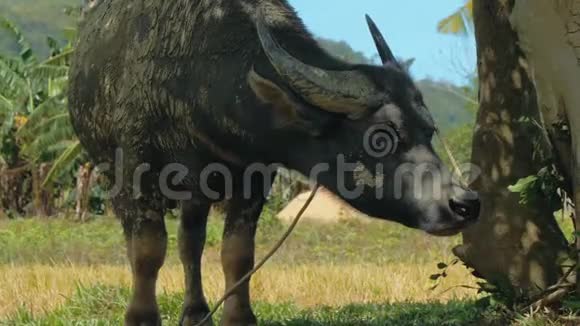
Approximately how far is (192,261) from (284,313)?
28.2 inches

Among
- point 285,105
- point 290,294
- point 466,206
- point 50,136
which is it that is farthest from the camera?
point 50,136

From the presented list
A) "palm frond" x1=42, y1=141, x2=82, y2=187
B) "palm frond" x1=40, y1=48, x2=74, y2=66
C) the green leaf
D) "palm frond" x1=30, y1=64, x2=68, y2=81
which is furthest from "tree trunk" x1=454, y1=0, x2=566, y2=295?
"palm frond" x1=30, y1=64, x2=68, y2=81

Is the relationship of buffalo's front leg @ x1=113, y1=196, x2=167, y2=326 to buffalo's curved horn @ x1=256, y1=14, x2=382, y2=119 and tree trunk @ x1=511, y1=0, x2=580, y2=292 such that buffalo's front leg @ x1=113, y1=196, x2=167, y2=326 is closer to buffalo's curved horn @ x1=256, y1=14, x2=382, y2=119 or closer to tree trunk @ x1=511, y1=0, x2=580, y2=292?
buffalo's curved horn @ x1=256, y1=14, x2=382, y2=119

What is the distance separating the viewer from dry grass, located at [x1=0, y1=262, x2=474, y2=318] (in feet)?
19.3

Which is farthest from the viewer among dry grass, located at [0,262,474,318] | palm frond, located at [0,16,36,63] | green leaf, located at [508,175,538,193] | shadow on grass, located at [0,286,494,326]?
palm frond, located at [0,16,36,63]

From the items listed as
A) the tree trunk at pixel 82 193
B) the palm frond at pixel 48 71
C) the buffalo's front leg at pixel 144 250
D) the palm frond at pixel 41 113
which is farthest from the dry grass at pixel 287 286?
the tree trunk at pixel 82 193

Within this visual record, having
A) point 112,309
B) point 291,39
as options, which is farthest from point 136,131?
point 112,309

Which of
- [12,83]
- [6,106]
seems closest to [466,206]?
[6,106]

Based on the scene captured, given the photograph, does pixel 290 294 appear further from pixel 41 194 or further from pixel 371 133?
pixel 41 194

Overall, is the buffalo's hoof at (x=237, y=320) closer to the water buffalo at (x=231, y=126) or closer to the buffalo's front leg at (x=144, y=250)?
the water buffalo at (x=231, y=126)

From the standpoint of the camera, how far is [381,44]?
3619 mm

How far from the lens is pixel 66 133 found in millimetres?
15852

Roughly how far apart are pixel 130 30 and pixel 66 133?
12.0 meters

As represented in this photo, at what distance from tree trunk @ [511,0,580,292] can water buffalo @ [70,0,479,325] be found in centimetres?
62
